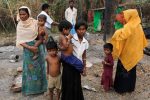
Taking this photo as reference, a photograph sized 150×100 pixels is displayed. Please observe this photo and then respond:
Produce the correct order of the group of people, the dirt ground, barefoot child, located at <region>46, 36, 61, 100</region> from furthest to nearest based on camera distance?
the dirt ground
barefoot child, located at <region>46, 36, 61, 100</region>
the group of people

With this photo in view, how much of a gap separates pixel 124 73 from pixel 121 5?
6496 millimetres

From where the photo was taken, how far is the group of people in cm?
438

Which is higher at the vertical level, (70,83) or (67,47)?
(67,47)

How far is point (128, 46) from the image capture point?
503 cm

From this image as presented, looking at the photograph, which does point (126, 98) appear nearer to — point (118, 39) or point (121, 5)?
point (118, 39)

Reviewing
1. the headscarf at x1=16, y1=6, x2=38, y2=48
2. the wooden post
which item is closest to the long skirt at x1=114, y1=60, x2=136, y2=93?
the headscarf at x1=16, y1=6, x2=38, y2=48

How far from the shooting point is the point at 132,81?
17.5 ft

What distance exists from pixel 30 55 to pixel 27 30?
18.1 inches

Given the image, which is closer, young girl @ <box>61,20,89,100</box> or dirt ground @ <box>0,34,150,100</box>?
young girl @ <box>61,20,89,100</box>

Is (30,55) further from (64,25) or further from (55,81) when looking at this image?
(64,25)

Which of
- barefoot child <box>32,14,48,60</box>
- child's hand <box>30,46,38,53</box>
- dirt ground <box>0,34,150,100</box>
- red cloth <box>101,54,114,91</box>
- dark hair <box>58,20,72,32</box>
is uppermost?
dark hair <box>58,20,72,32</box>

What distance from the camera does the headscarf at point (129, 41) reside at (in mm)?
4859

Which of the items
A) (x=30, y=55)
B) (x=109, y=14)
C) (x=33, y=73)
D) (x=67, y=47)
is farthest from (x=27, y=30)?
(x=109, y=14)

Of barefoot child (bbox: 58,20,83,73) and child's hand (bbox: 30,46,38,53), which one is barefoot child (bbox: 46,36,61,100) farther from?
child's hand (bbox: 30,46,38,53)
